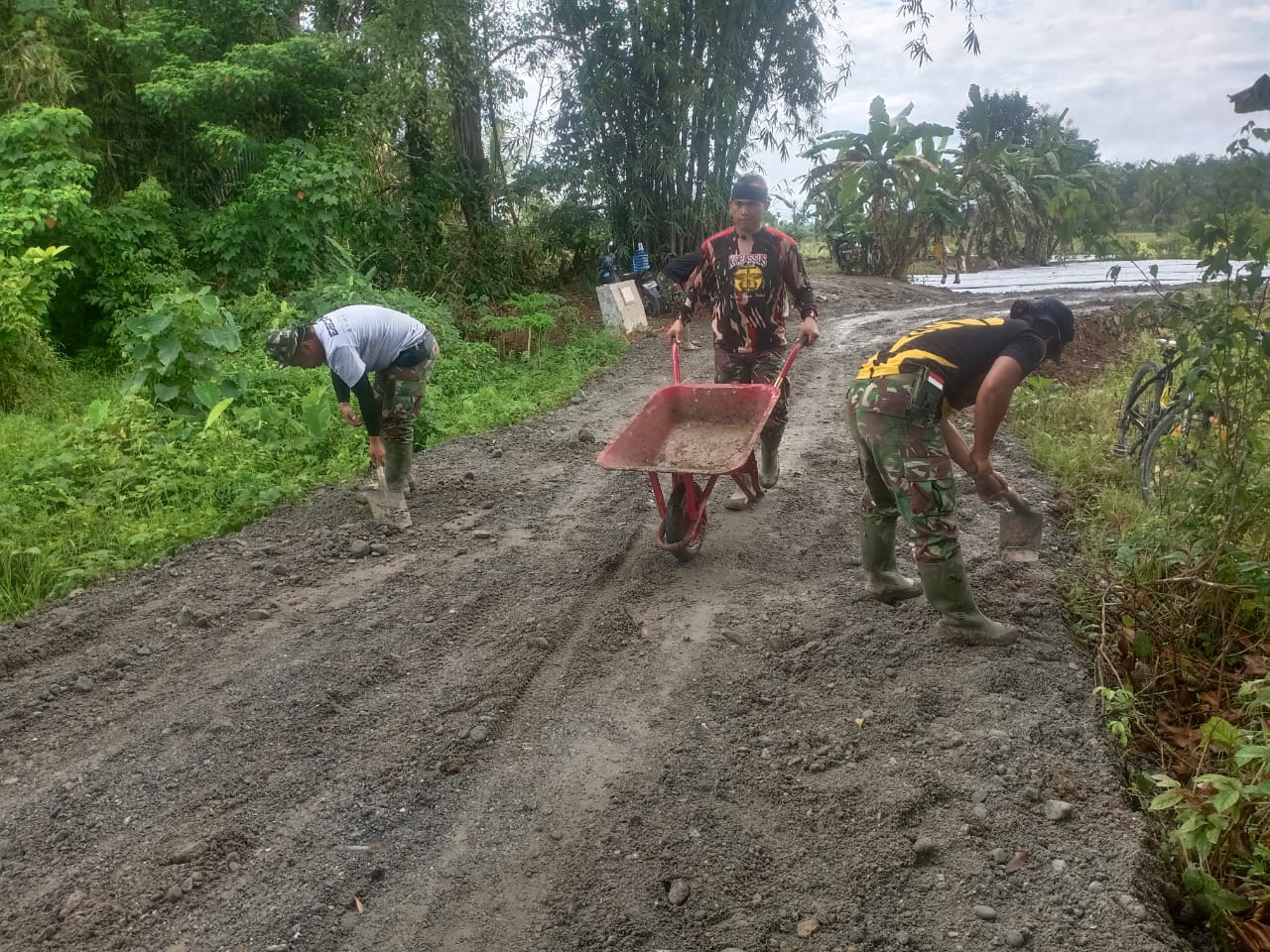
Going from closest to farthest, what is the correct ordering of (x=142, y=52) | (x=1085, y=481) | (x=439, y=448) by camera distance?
(x=1085, y=481)
(x=439, y=448)
(x=142, y=52)

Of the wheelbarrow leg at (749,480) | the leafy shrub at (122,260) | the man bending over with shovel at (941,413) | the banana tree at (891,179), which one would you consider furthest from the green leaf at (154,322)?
the banana tree at (891,179)

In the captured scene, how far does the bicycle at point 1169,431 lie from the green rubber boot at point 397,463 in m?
4.22

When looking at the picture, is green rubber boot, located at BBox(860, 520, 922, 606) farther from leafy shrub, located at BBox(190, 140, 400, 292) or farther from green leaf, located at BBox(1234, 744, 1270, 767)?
leafy shrub, located at BBox(190, 140, 400, 292)

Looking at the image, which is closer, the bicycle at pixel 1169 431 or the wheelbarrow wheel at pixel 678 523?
the bicycle at pixel 1169 431

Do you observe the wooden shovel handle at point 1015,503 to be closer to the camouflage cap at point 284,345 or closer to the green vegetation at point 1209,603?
the green vegetation at point 1209,603

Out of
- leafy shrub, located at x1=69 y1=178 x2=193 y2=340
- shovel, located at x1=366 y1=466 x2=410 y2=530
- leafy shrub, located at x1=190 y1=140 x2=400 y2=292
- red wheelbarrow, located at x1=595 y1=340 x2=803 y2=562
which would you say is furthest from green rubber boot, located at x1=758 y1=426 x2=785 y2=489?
leafy shrub, located at x1=190 y1=140 x2=400 y2=292

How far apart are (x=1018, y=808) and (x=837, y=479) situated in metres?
3.58

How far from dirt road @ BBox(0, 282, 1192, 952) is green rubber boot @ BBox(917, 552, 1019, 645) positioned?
0.08 meters

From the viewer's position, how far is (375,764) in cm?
336

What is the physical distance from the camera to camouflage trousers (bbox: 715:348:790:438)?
18.8 feet

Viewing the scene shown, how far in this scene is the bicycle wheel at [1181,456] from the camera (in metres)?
3.81

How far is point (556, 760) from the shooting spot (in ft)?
11.0

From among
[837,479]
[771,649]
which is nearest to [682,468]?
[771,649]

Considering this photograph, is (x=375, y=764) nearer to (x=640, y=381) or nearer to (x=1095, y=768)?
(x=1095, y=768)
